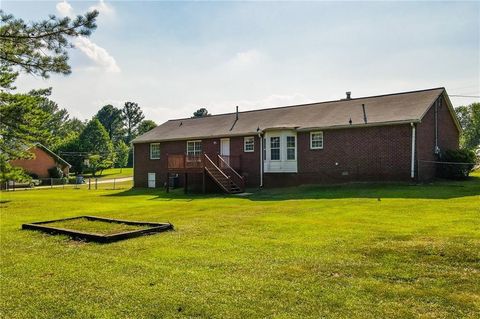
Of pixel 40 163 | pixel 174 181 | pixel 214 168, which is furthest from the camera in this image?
A: pixel 40 163

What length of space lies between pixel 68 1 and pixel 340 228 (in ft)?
24.7

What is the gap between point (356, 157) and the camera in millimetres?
19703

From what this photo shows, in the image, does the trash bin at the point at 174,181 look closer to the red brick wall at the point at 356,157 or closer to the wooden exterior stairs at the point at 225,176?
the wooden exterior stairs at the point at 225,176

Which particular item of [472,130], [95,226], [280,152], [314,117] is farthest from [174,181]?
[472,130]

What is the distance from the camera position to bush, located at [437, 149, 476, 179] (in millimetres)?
19922

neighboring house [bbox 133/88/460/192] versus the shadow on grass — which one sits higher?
neighboring house [bbox 133/88/460/192]

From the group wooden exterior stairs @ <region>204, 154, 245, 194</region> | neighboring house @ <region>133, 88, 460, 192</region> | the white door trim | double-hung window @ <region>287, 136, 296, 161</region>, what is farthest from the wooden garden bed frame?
the white door trim

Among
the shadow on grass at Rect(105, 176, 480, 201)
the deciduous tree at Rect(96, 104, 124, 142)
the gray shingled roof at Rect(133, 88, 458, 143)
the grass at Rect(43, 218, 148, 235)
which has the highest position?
the deciduous tree at Rect(96, 104, 124, 142)

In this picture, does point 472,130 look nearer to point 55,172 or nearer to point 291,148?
point 291,148

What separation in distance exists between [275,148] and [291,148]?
104 cm

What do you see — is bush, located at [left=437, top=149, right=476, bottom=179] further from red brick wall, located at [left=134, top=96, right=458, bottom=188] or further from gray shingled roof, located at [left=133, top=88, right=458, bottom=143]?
gray shingled roof, located at [left=133, top=88, right=458, bottom=143]

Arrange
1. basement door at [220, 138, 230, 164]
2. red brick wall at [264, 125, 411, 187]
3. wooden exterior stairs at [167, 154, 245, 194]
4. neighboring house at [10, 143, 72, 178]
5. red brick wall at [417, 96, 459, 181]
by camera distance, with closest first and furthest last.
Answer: red brick wall at [264, 125, 411, 187], red brick wall at [417, 96, 459, 181], wooden exterior stairs at [167, 154, 245, 194], basement door at [220, 138, 230, 164], neighboring house at [10, 143, 72, 178]

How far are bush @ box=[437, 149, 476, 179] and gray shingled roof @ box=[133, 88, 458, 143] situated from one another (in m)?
3.33

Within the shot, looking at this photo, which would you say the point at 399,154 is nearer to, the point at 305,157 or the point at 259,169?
the point at 305,157
